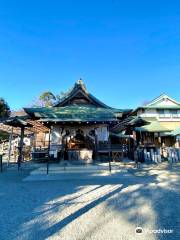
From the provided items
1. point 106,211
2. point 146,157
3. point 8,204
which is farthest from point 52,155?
point 106,211

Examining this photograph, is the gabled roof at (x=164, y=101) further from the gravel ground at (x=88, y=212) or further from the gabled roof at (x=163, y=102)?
the gravel ground at (x=88, y=212)

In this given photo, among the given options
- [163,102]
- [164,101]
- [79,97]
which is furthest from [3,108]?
[164,101]

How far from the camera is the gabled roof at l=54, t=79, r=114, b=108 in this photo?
56.4 feet

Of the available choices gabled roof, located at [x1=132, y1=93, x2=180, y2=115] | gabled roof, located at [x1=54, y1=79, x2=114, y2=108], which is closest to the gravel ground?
gabled roof, located at [x1=54, y1=79, x2=114, y2=108]

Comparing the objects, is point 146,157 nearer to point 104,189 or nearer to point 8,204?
point 104,189

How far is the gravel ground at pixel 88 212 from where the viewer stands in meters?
3.42

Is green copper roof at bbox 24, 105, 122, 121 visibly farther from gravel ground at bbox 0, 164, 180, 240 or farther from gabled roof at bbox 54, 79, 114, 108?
gravel ground at bbox 0, 164, 180, 240

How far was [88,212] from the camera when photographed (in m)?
4.44

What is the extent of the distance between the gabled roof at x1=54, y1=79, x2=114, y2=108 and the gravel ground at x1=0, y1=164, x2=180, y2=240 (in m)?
11.1

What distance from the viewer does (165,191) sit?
6.32 metres

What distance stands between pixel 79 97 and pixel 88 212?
14049 millimetres

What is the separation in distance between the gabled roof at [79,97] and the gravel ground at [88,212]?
36.5 feet

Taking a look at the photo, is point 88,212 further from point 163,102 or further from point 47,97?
point 47,97

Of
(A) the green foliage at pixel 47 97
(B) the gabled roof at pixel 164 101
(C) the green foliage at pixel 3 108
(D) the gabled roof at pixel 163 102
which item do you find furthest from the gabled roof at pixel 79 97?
(A) the green foliage at pixel 47 97
